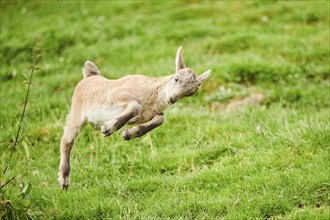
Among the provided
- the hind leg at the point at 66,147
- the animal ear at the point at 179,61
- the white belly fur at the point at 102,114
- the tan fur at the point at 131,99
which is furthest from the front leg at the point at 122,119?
the hind leg at the point at 66,147

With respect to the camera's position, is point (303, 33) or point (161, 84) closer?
point (161, 84)

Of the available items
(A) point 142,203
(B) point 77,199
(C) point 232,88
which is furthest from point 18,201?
(C) point 232,88

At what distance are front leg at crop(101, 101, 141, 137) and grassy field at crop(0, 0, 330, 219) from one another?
1605 millimetres

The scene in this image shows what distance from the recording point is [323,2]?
14.0 metres

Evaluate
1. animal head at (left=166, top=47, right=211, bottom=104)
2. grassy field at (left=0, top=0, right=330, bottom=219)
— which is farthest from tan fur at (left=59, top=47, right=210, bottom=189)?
grassy field at (left=0, top=0, right=330, bottom=219)

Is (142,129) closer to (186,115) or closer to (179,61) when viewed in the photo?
(179,61)

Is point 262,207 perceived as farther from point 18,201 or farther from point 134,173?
point 18,201

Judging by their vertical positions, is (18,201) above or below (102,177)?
above

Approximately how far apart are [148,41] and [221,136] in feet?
18.7

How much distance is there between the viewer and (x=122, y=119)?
14.2ft

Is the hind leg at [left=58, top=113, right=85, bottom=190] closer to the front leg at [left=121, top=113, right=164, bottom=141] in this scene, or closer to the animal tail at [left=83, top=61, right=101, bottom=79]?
the animal tail at [left=83, top=61, right=101, bottom=79]

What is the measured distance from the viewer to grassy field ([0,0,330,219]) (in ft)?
19.7

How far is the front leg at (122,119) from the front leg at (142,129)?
0.15 m

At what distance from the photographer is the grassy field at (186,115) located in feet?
19.7
